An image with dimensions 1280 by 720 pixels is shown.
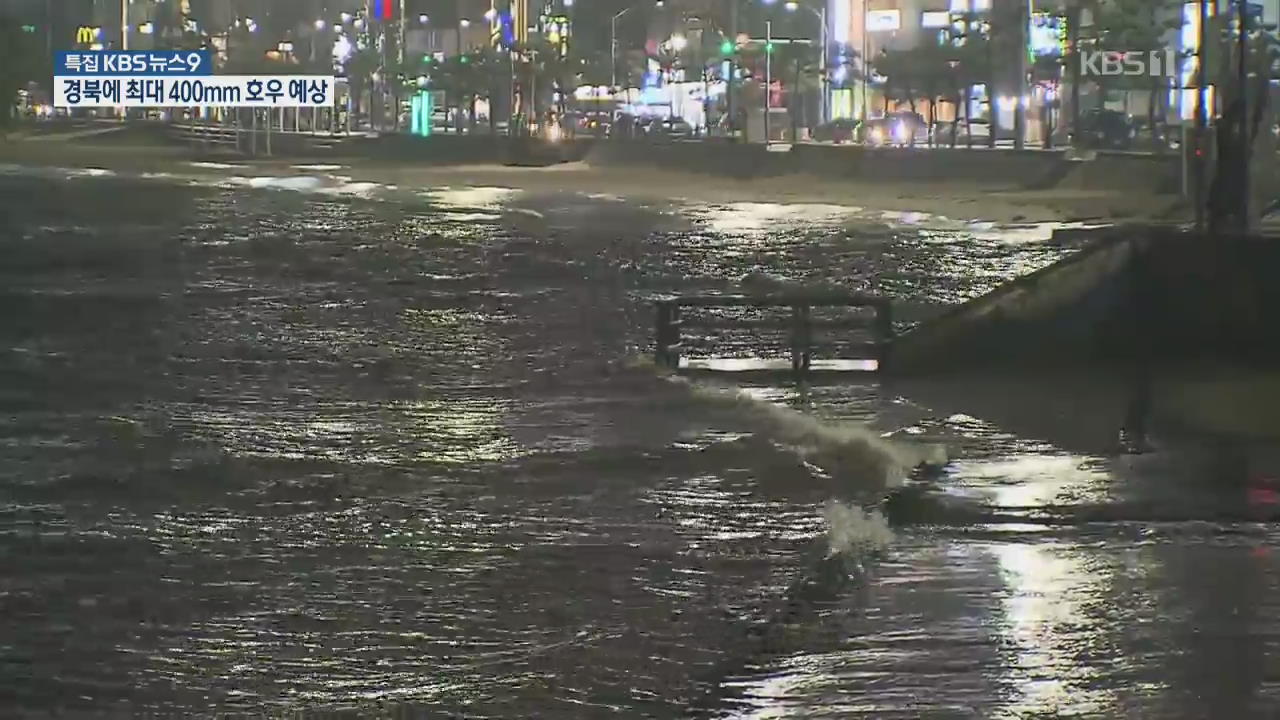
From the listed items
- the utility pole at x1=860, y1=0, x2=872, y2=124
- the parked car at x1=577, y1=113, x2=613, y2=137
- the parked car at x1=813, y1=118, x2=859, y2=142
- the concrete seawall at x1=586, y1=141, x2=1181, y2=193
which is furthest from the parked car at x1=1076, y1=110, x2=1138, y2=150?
the parked car at x1=577, y1=113, x2=613, y2=137

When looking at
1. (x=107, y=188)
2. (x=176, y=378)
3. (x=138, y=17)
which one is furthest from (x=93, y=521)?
(x=138, y=17)

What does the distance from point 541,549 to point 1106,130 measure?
63532 millimetres

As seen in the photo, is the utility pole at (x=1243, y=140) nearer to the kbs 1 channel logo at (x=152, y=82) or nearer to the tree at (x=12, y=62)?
the kbs 1 channel logo at (x=152, y=82)

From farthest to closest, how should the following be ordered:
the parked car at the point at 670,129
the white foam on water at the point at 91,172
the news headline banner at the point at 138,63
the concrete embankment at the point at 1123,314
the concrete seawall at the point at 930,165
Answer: the parked car at the point at 670,129, the news headline banner at the point at 138,63, the white foam on water at the point at 91,172, the concrete seawall at the point at 930,165, the concrete embankment at the point at 1123,314

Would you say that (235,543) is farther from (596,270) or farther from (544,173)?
(544,173)

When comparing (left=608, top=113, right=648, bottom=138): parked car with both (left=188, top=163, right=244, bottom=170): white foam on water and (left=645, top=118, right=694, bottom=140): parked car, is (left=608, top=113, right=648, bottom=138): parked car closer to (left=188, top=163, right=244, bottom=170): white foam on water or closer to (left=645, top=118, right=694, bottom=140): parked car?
(left=645, top=118, right=694, bottom=140): parked car

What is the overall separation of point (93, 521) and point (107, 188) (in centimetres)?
5101

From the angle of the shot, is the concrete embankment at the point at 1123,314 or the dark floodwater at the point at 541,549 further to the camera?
the concrete embankment at the point at 1123,314

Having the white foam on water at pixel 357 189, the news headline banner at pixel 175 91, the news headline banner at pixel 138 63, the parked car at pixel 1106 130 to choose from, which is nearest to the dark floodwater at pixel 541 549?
the white foam on water at pixel 357 189

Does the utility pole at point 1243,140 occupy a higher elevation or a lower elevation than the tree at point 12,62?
lower

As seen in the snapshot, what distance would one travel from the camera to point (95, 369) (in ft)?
65.0

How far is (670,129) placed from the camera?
349ft

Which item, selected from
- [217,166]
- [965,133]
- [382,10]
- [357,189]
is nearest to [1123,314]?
[357,189]

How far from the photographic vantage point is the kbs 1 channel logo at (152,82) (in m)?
83.6
